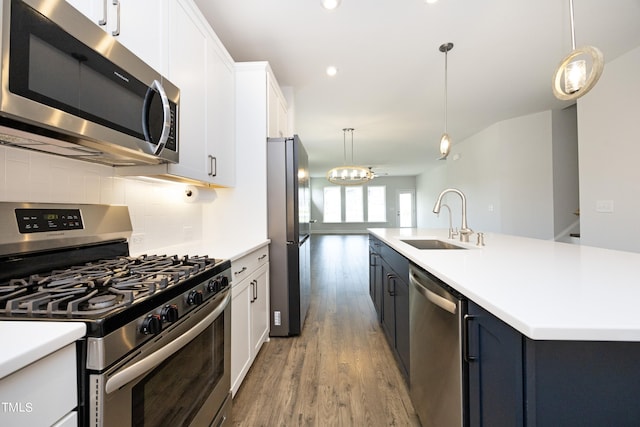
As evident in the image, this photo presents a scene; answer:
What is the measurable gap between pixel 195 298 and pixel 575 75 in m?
2.26

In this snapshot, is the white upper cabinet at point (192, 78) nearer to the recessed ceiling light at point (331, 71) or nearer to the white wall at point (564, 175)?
the recessed ceiling light at point (331, 71)

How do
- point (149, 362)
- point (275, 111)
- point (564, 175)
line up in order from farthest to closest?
point (564, 175) → point (275, 111) → point (149, 362)

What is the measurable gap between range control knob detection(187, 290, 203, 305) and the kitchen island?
0.95m

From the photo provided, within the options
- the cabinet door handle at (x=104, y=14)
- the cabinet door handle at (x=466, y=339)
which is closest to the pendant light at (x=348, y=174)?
the cabinet door handle at (x=104, y=14)

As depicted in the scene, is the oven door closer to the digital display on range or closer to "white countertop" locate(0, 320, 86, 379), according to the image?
"white countertop" locate(0, 320, 86, 379)

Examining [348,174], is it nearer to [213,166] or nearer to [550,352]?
[213,166]

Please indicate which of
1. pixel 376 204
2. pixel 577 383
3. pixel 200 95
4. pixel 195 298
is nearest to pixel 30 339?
pixel 195 298

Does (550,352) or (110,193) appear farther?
(110,193)

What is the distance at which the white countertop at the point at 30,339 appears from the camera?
483mm

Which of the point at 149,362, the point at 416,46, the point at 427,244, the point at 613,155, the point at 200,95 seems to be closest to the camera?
the point at 149,362

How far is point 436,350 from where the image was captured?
1115 mm

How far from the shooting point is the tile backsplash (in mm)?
1020

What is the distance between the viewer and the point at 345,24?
2.17m

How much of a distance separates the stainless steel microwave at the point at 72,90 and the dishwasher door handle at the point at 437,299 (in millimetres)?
1295
